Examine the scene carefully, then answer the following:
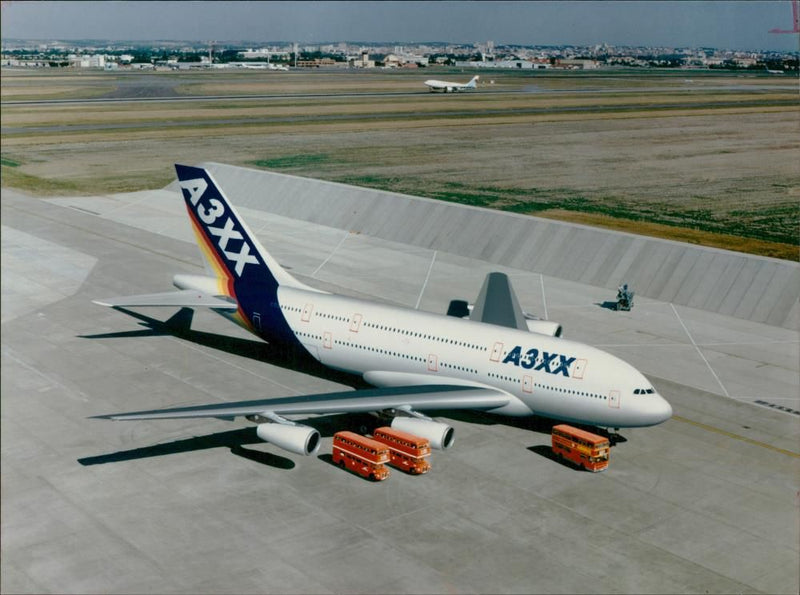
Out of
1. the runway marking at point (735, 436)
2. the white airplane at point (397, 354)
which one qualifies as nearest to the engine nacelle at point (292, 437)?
the white airplane at point (397, 354)

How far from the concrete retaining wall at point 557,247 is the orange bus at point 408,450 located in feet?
119

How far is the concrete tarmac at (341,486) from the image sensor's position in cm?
2847

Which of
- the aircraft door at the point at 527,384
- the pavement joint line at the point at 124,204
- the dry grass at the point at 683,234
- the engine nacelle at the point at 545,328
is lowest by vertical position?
the aircraft door at the point at 527,384

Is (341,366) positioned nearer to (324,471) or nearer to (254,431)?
(254,431)

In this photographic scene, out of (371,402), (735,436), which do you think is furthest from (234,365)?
(735,436)

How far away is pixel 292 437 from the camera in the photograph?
120ft

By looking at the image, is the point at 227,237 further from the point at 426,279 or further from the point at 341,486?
the point at 426,279

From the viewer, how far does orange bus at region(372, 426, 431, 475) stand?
37.0 meters

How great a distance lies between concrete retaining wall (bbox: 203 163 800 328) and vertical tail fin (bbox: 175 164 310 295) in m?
32.4

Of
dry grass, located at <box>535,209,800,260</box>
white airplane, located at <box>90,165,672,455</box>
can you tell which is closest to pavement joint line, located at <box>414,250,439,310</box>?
white airplane, located at <box>90,165,672,455</box>

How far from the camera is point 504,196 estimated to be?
100m

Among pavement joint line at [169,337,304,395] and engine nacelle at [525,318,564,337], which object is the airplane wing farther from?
engine nacelle at [525,318,564,337]

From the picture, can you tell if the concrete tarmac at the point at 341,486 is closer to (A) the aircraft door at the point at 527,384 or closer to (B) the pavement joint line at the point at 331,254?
(A) the aircraft door at the point at 527,384

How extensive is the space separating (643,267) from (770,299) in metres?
11.1
